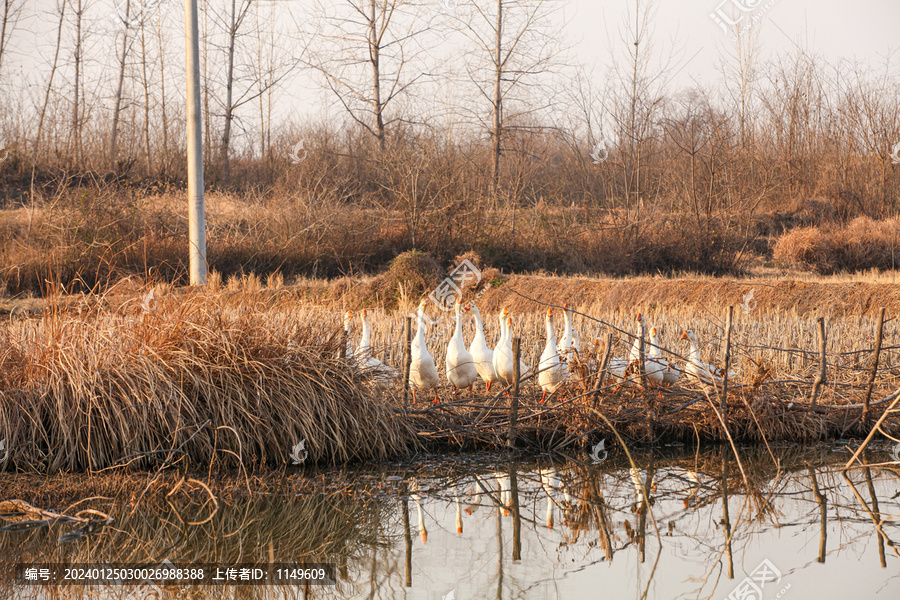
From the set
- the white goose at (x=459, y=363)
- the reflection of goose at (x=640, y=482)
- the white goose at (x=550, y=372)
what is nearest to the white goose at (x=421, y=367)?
the white goose at (x=459, y=363)

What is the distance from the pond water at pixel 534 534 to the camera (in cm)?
434

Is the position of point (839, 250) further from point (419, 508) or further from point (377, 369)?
point (419, 508)

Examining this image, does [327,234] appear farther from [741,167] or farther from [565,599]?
[565,599]

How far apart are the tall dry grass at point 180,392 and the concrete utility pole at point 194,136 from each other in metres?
6.24

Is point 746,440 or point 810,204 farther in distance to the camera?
point 810,204

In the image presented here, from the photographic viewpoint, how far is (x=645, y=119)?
779 inches

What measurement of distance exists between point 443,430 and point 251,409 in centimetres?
171

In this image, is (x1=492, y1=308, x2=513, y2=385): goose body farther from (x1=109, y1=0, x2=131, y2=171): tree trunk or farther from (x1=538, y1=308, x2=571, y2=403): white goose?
(x1=109, y1=0, x2=131, y2=171): tree trunk

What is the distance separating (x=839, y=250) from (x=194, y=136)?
51.5ft

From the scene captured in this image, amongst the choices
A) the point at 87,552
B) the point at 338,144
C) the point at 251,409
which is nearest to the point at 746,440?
the point at 251,409

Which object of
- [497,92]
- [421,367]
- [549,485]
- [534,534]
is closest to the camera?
[534,534]

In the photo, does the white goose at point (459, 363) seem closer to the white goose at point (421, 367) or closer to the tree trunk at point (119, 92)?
the white goose at point (421, 367)

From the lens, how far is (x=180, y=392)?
5555mm

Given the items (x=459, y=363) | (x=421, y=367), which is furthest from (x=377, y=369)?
(x=459, y=363)
